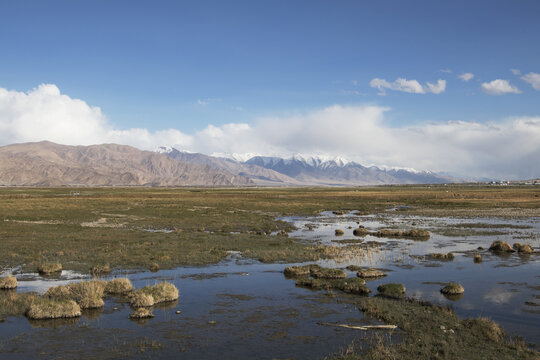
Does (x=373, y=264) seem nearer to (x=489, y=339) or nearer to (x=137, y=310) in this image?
(x=489, y=339)

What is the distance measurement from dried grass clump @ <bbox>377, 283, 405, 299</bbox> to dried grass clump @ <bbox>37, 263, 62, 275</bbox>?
20.5 metres

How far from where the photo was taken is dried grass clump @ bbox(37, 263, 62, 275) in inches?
1025

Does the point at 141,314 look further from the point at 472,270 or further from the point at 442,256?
the point at 442,256

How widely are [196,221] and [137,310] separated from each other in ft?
131

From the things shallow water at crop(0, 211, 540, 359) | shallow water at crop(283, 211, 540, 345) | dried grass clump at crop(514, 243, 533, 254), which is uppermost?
dried grass clump at crop(514, 243, 533, 254)

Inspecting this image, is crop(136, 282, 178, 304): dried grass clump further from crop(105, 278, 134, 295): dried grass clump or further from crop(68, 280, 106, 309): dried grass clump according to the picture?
crop(68, 280, 106, 309): dried grass clump

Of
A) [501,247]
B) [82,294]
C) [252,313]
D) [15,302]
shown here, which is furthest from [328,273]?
[501,247]

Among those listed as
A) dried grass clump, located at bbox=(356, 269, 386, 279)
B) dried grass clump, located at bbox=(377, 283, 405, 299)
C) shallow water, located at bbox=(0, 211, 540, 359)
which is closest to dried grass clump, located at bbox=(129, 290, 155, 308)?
shallow water, located at bbox=(0, 211, 540, 359)

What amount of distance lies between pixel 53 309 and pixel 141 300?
3.84 meters

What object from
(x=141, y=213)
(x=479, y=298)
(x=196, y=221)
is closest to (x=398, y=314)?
(x=479, y=298)

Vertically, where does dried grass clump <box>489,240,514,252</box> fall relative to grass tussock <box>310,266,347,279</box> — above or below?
above

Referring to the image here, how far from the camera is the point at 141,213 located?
69.4m

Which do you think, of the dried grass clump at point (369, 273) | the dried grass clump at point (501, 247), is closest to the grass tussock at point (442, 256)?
the dried grass clump at point (501, 247)

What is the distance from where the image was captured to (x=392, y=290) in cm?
2186
